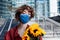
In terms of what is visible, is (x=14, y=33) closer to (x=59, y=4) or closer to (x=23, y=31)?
(x=23, y=31)

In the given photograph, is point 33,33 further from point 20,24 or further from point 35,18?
point 35,18

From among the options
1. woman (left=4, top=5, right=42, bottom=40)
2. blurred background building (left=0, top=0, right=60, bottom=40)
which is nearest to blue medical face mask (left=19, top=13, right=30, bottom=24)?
woman (left=4, top=5, right=42, bottom=40)

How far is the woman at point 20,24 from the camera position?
3.22m

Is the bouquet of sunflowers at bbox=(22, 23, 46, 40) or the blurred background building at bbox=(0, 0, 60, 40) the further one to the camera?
the blurred background building at bbox=(0, 0, 60, 40)

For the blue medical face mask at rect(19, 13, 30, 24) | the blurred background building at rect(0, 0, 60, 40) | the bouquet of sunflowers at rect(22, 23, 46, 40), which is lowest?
the blurred background building at rect(0, 0, 60, 40)

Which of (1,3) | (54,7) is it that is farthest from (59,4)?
(1,3)

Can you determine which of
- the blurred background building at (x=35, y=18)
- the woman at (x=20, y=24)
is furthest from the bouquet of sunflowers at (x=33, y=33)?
the blurred background building at (x=35, y=18)

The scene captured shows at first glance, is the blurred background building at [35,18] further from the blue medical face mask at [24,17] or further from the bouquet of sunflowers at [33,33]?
the bouquet of sunflowers at [33,33]

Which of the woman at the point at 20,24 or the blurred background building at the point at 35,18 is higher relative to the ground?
the woman at the point at 20,24

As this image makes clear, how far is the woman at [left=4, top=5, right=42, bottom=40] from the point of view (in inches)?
127

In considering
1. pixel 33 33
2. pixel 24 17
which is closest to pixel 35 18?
pixel 24 17

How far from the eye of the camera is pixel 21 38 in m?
3.20

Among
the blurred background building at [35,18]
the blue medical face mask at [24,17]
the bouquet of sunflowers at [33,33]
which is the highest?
the blue medical face mask at [24,17]

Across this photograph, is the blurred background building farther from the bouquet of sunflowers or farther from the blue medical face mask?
the bouquet of sunflowers
